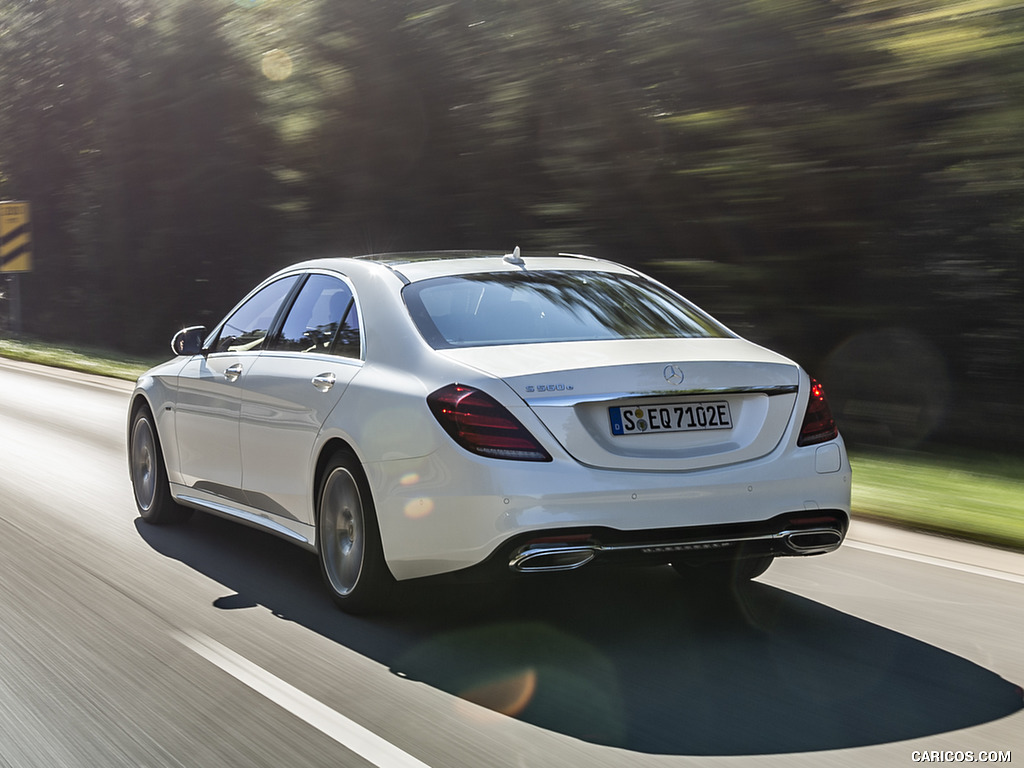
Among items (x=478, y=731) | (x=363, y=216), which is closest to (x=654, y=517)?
(x=478, y=731)

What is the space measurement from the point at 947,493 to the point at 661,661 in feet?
15.0

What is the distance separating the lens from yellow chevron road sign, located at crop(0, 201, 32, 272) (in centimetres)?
3788

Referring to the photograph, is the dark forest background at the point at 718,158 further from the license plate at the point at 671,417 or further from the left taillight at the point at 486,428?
the left taillight at the point at 486,428

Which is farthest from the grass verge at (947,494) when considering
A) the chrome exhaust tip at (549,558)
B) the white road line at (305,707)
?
the white road line at (305,707)

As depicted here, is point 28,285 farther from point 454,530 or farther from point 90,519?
point 454,530

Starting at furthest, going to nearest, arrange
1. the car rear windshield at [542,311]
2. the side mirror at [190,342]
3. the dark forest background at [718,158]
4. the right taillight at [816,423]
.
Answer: the dark forest background at [718,158] < the side mirror at [190,342] < the car rear windshield at [542,311] < the right taillight at [816,423]

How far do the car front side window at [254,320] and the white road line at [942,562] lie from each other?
3.24 m

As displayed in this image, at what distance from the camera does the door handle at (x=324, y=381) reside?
18.5ft

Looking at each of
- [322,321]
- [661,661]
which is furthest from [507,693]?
[322,321]

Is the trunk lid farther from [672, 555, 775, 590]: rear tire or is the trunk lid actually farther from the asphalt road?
[672, 555, 775, 590]: rear tire

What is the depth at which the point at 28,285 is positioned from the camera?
42000 mm

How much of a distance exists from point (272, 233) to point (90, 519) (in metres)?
19.5

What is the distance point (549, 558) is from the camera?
471 centimetres

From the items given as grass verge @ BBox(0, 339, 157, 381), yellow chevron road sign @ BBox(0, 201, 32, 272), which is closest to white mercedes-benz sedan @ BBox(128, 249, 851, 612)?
grass verge @ BBox(0, 339, 157, 381)
